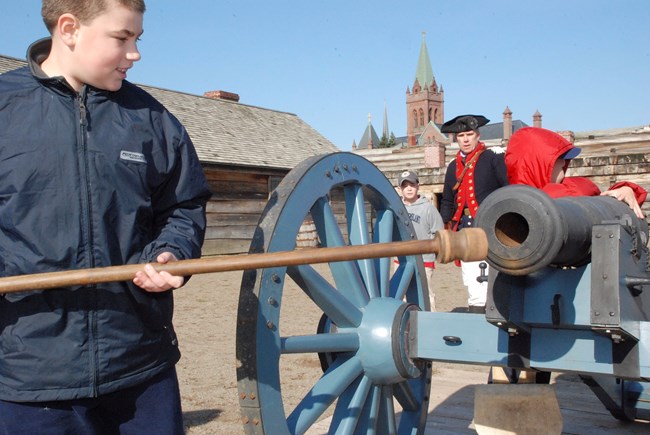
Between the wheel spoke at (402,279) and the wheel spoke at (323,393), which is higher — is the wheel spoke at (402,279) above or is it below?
above

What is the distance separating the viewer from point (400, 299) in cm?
Answer: 308

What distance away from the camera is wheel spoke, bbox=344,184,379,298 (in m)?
2.95

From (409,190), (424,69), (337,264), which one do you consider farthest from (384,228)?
(424,69)

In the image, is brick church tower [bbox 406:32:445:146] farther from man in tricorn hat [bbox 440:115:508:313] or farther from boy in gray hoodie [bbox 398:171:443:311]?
man in tricorn hat [bbox 440:115:508:313]

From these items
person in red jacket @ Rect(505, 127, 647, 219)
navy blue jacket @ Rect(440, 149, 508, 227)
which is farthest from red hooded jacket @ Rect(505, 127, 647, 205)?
navy blue jacket @ Rect(440, 149, 508, 227)

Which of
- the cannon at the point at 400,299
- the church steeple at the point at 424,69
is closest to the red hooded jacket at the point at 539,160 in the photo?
the cannon at the point at 400,299

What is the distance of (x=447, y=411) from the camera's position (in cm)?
402

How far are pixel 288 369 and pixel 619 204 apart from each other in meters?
3.34

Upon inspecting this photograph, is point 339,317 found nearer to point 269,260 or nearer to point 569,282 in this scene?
point 569,282

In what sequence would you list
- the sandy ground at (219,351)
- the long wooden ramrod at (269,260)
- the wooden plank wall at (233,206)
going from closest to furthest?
the long wooden ramrod at (269,260) < the sandy ground at (219,351) < the wooden plank wall at (233,206)

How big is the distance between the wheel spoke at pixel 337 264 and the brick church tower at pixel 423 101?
94062 mm

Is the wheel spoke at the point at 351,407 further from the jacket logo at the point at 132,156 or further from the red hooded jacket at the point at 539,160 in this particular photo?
the jacket logo at the point at 132,156

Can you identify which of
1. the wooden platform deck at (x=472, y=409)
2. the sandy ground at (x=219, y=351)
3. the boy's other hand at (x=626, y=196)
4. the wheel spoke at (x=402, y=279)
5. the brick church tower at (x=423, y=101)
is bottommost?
the sandy ground at (x=219, y=351)

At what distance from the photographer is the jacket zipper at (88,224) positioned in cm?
176
